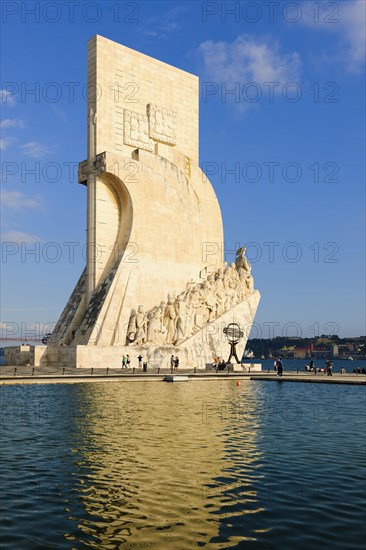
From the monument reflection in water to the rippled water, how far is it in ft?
0.04

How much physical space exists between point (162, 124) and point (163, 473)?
24581 mm

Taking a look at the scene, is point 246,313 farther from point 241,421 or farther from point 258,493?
point 258,493

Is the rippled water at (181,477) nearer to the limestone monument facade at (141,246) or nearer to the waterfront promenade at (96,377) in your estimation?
the waterfront promenade at (96,377)

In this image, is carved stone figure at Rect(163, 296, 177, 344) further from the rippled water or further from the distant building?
the distant building

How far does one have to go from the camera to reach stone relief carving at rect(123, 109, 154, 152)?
26.1 meters

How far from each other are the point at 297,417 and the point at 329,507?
502 centimetres

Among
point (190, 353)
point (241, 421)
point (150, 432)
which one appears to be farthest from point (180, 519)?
point (190, 353)

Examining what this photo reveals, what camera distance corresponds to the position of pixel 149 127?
27.4 metres

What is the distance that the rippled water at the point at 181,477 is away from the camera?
3.90m

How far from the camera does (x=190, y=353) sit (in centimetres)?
2428

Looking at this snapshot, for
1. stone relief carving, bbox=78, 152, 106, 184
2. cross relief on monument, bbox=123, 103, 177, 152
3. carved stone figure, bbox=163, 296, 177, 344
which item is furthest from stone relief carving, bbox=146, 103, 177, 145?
carved stone figure, bbox=163, 296, 177, 344

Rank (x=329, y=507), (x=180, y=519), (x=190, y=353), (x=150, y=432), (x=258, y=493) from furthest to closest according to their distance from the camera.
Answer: (x=190, y=353)
(x=150, y=432)
(x=258, y=493)
(x=329, y=507)
(x=180, y=519)

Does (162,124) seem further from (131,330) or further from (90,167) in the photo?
(131,330)

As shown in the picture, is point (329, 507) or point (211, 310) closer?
point (329, 507)
